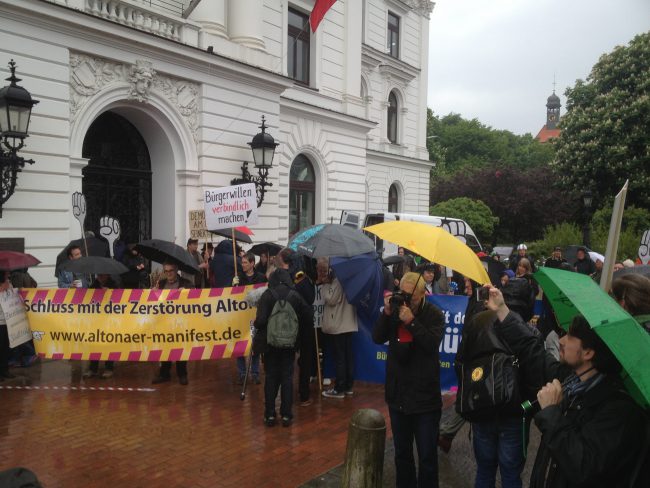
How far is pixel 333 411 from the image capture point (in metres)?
6.74

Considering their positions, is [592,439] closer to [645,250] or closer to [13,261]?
[13,261]

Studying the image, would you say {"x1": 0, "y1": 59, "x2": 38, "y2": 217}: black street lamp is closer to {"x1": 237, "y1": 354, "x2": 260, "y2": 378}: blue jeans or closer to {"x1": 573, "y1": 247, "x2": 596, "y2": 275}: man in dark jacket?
{"x1": 237, "y1": 354, "x2": 260, "y2": 378}: blue jeans

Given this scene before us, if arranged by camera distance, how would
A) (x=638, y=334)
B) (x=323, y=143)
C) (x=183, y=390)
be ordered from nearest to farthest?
1. (x=638, y=334)
2. (x=183, y=390)
3. (x=323, y=143)

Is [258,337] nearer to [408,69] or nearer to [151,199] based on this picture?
[151,199]

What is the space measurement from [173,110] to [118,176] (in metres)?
2.08

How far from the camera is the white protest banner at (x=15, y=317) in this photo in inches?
288

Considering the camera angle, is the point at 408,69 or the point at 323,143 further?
the point at 408,69

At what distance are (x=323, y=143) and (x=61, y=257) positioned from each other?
38.4ft

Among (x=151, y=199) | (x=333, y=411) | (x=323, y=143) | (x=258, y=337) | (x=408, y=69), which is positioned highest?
(x=408, y=69)

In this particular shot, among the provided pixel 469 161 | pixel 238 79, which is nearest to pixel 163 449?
pixel 238 79

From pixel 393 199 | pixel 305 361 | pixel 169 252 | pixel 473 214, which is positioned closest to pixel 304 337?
pixel 305 361

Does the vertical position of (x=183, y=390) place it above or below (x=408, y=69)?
below

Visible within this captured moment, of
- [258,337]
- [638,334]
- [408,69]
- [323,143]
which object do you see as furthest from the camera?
[408,69]

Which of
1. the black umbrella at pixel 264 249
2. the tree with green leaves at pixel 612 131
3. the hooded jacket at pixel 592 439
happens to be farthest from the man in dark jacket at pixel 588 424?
the tree with green leaves at pixel 612 131
